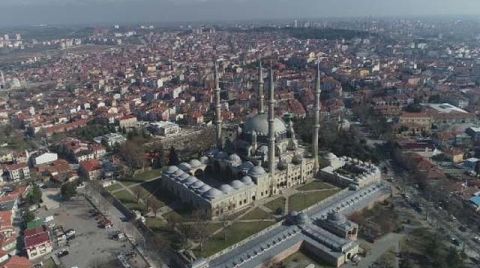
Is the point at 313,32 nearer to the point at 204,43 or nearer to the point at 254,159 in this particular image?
the point at 204,43

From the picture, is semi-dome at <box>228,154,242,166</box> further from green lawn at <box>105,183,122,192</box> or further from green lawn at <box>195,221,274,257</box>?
green lawn at <box>105,183,122,192</box>

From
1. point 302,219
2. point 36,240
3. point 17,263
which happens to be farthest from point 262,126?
point 17,263

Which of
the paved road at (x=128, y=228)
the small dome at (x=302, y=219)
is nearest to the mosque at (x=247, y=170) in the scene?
the paved road at (x=128, y=228)

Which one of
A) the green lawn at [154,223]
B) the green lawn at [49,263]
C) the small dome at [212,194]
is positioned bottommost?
the green lawn at [49,263]

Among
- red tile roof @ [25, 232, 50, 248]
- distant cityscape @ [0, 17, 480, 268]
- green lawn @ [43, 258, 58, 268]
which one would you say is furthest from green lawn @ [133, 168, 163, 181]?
green lawn @ [43, 258, 58, 268]

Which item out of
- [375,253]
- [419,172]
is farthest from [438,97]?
[375,253]

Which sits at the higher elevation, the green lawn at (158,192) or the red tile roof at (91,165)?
the red tile roof at (91,165)

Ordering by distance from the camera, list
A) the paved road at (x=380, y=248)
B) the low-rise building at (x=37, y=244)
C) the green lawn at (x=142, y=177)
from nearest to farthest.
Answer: the paved road at (x=380, y=248) < the low-rise building at (x=37, y=244) < the green lawn at (x=142, y=177)

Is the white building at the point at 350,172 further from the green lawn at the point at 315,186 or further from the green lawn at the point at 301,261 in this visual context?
the green lawn at the point at 301,261
